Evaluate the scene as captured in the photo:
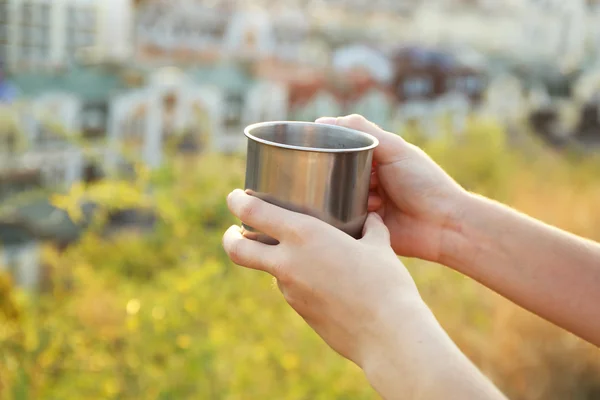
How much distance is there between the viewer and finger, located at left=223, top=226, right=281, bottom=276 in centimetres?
57

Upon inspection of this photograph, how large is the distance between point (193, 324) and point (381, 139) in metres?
0.73

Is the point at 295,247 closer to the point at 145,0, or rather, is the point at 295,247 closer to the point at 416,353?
the point at 416,353

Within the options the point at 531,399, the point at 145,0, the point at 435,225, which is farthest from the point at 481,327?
the point at 145,0

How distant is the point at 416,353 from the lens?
51 cm

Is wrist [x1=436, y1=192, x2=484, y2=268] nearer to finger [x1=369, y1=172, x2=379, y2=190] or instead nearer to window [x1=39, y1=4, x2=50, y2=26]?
finger [x1=369, y1=172, x2=379, y2=190]

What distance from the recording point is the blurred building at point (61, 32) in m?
2.24

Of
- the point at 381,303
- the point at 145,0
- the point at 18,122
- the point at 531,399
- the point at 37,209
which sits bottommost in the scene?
the point at 531,399

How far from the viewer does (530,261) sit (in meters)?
0.73

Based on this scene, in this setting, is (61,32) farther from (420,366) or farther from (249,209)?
(420,366)

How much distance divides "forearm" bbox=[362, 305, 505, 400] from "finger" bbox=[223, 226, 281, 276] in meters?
0.11

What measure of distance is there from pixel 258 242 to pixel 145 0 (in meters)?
2.50

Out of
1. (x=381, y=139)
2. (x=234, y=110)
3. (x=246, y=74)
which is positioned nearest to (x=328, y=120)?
(x=381, y=139)

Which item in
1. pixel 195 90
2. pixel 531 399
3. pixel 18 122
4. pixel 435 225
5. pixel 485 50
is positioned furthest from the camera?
pixel 485 50

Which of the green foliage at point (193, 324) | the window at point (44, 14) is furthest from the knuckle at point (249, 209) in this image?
the window at point (44, 14)
